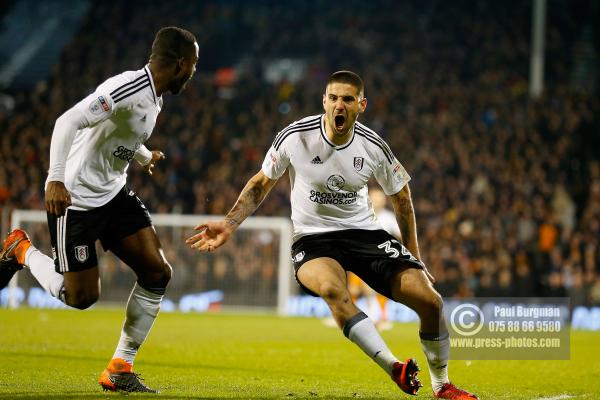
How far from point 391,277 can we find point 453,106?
18.3 metres

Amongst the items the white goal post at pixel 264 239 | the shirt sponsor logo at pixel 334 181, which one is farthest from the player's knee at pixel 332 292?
the white goal post at pixel 264 239

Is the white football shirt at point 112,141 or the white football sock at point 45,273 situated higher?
the white football shirt at point 112,141

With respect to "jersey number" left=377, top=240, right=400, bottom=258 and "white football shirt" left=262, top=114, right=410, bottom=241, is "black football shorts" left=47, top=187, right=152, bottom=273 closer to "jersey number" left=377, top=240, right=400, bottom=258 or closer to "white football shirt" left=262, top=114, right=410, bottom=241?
"white football shirt" left=262, top=114, right=410, bottom=241

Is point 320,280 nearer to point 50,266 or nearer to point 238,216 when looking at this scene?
point 238,216

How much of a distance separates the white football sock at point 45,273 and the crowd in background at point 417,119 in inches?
481

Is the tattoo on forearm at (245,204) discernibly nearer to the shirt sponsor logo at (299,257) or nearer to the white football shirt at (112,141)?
the shirt sponsor logo at (299,257)

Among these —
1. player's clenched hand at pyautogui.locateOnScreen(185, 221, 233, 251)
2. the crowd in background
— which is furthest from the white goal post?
player's clenched hand at pyautogui.locateOnScreen(185, 221, 233, 251)

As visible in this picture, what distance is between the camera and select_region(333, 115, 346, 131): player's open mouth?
6891 mm

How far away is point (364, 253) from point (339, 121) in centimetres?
99

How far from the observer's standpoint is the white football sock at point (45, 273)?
7.27 metres

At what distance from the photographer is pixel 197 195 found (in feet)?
73.3

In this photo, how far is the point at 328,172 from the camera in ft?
23.1

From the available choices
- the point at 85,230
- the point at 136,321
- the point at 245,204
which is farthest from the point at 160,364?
the point at 245,204

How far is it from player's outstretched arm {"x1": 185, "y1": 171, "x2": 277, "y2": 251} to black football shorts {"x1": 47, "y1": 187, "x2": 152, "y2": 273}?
66 centimetres
